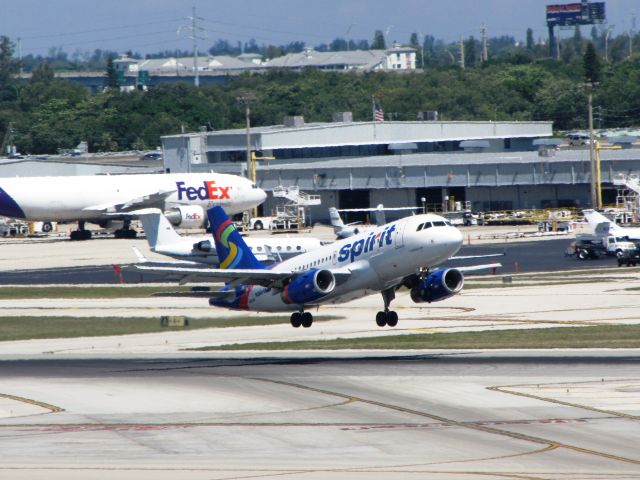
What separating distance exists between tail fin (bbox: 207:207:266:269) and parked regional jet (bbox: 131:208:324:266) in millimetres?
29944

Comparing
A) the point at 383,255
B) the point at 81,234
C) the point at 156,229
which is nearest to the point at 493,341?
the point at 383,255

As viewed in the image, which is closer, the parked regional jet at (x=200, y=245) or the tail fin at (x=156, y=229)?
the parked regional jet at (x=200, y=245)

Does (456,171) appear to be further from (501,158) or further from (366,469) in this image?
(366,469)

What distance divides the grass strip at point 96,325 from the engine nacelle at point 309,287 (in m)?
16.8

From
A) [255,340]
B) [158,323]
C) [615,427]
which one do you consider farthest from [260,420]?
[158,323]

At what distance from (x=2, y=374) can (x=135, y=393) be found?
9470 millimetres

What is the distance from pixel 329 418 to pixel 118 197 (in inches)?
4255

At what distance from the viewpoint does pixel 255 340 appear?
2783 inches

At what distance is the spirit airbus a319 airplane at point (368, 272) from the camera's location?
57.1m

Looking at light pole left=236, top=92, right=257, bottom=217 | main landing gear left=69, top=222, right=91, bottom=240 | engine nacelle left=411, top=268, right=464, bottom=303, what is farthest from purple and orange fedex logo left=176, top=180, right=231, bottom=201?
engine nacelle left=411, top=268, right=464, bottom=303

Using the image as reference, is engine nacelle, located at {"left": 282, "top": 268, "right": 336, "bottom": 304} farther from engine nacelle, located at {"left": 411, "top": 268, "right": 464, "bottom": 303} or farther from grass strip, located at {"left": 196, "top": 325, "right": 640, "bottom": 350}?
grass strip, located at {"left": 196, "top": 325, "right": 640, "bottom": 350}

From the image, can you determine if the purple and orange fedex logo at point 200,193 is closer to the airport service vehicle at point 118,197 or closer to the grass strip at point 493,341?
the airport service vehicle at point 118,197

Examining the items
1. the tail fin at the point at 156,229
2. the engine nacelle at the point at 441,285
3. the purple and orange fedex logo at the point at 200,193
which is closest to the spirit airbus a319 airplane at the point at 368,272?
the engine nacelle at the point at 441,285

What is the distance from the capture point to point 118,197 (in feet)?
484
